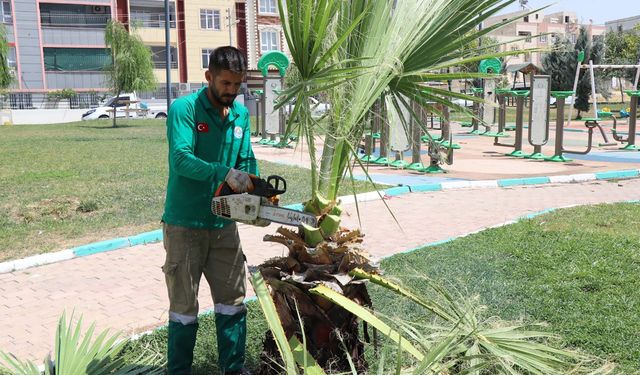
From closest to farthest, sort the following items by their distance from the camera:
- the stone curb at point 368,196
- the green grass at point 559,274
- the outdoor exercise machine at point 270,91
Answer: the green grass at point 559,274
the stone curb at point 368,196
the outdoor exercise machine at point 270,91

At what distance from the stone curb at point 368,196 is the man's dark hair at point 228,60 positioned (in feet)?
3.84

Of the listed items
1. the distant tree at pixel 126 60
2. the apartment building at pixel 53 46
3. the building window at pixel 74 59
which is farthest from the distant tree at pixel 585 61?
the building window at pixel 74 59

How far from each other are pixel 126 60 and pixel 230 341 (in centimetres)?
3125

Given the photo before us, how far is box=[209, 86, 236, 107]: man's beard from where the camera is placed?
3.23 metres

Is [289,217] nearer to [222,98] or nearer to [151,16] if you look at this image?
[222,98]

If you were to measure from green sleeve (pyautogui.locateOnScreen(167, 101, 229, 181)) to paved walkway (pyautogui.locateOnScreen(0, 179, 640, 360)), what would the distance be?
0.83 m

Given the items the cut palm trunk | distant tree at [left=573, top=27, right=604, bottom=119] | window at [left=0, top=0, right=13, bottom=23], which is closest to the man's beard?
the cut palm trunk

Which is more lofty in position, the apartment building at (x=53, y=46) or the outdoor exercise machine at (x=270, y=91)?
the apartment building at (x=53, y=46)

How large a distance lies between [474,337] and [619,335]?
5.97ft

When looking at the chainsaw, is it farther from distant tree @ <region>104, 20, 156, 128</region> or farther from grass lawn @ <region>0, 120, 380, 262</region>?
distant tree @ <region>104, 20, 156, 128</region>

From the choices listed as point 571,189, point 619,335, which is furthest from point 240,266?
point 571,189

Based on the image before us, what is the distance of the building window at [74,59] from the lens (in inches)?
2005

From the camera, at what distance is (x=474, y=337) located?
285 cm

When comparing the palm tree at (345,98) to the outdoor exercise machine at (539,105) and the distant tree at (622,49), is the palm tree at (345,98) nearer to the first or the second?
the outdoor exercise machine at (539,105)
